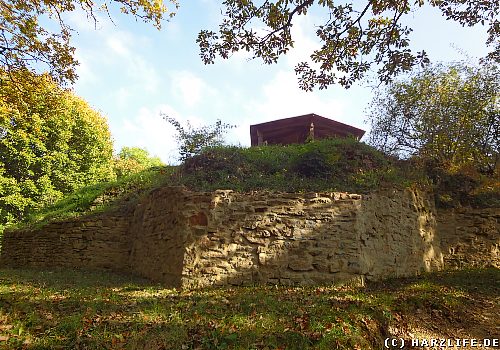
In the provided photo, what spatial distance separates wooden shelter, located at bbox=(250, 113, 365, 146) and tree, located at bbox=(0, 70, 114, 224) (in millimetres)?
9585

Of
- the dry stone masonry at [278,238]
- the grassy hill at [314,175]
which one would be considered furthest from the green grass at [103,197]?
the dry stone masonry at [278,238]

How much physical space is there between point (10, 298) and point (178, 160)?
697 centimetres

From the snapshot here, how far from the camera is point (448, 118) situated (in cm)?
1117

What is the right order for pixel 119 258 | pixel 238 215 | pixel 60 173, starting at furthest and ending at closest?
pixel 60 173 < pixel 119 258 < pixel 238 215

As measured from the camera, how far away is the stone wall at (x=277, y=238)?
724cm

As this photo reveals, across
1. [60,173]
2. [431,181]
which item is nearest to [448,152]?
[431,181]

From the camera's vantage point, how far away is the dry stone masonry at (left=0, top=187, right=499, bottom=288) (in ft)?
23.8

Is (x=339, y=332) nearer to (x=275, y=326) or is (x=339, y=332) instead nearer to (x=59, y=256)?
(x=275, y=326)

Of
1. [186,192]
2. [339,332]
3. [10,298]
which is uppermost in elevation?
[186,192]

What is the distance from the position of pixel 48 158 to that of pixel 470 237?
2104cm

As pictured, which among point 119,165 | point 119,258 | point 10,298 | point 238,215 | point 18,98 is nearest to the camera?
point 10,298

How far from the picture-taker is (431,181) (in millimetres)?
10609

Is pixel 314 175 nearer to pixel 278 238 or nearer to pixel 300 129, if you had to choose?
pixel 278 238

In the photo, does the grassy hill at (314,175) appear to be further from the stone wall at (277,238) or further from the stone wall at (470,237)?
the stone wall at (277,238)
